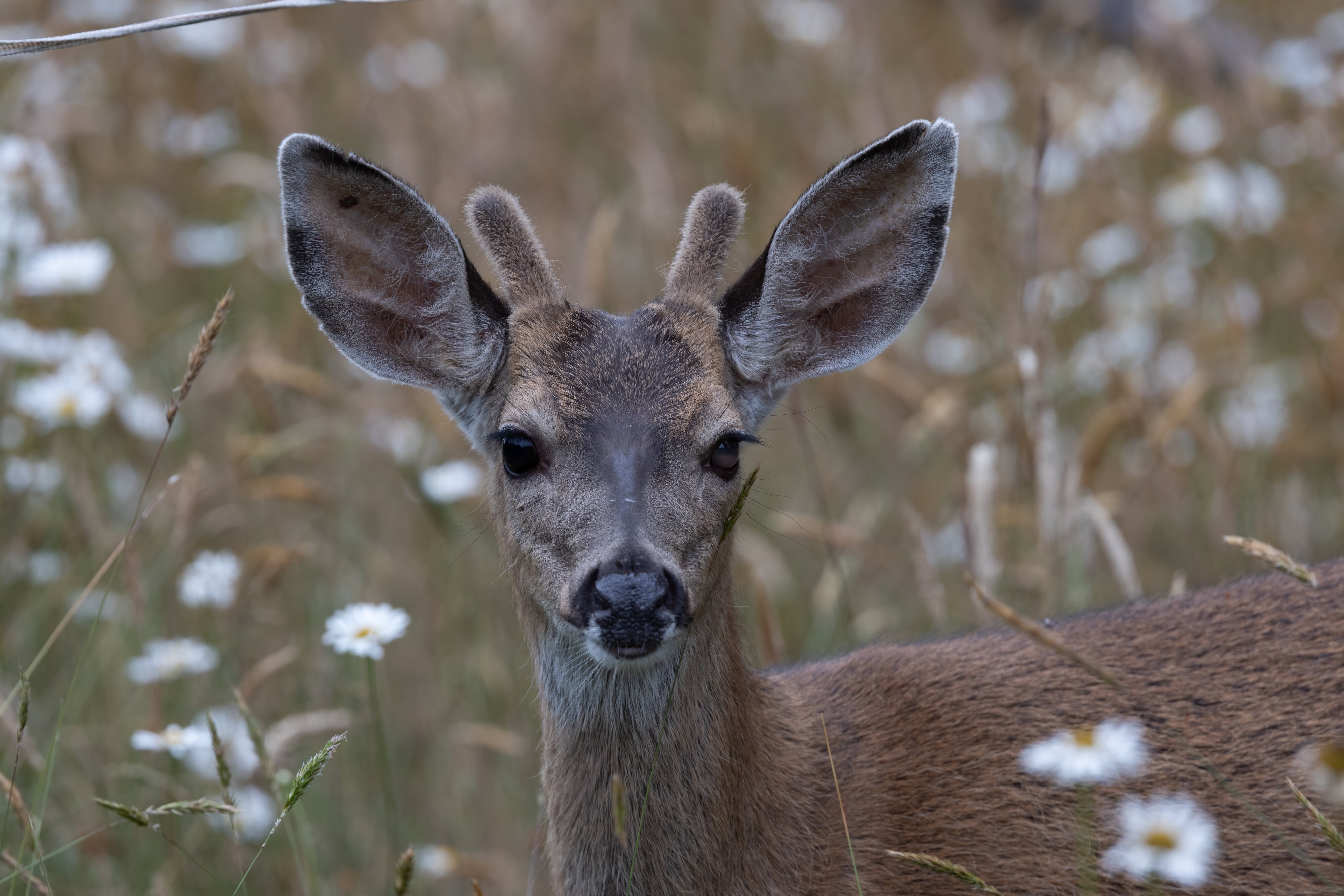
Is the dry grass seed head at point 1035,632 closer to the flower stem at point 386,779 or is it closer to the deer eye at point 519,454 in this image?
the deer eye at point 519,454

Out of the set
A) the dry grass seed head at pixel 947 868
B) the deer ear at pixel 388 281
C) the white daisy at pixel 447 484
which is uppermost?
the deer ear at pixel 388 281

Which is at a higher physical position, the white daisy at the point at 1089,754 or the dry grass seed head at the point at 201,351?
the dry grass seed head at the point at 201,351

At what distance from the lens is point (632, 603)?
3.22 m

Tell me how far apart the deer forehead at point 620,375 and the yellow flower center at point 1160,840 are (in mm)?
1415

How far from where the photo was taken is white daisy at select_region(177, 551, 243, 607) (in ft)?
15.9

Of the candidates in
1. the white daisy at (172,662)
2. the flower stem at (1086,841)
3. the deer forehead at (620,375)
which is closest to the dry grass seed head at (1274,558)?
the flower stem at (1086,841)

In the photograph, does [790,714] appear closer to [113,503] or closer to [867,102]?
[113,503]

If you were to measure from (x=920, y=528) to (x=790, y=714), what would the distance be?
3.62ft

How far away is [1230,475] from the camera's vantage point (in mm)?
5770

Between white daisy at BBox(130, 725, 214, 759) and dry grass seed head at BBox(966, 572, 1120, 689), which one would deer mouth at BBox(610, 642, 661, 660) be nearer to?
dry grass seed head at BBox(966, 572, 1120, 689)

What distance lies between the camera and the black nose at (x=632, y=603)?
3.22 m

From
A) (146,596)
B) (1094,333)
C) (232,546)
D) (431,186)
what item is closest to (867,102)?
(1094,333)

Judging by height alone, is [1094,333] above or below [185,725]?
above

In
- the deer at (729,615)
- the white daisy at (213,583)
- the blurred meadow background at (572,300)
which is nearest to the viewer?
the deer at (729,615)
